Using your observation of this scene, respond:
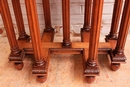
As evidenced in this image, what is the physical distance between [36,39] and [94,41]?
9.5 inches

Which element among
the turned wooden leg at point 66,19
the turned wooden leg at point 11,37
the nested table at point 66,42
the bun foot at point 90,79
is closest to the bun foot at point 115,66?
the nested table at point 66,42

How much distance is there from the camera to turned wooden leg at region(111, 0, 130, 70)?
2.29 ft

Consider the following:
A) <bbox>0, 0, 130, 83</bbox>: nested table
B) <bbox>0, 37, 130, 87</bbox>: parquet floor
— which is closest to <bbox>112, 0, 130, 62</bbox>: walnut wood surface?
<bbox>0, 0, 130, 83</bbox>: nested table

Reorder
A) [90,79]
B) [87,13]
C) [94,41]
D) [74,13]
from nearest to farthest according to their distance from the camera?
1. [94,41]
2. [90,79]
3. [87,13]
4. [74,13]

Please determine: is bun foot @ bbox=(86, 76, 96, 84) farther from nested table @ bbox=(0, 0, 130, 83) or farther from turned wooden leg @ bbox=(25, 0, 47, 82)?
turned wooden leg @ bbox=(25, 0, 47, 82)

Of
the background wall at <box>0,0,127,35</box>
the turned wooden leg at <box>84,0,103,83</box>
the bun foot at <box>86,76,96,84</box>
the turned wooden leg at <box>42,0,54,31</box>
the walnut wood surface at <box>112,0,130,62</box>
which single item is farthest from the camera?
the background wall at <box>0,0,127,35</box>

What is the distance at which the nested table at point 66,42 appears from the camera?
66cm

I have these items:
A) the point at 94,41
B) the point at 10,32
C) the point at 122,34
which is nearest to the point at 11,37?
the point at 10,32

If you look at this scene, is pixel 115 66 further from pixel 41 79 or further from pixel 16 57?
pixel 16 57

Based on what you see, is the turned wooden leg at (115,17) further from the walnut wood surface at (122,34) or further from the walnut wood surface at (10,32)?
the walnut wood surface at (10,32)

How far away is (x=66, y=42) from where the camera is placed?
873 millimetres

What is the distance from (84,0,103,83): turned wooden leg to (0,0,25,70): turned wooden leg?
13.4 inches

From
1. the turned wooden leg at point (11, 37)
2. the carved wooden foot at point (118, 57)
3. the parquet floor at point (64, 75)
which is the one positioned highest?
the turned wooden leg at point (11, 37)

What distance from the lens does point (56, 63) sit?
37.3 inches
